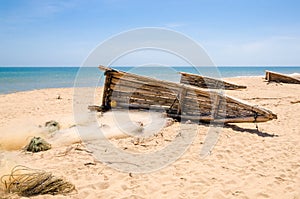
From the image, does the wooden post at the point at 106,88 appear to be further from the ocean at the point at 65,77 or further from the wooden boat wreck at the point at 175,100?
the ocean at the point at 65,77

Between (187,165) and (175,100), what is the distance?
2797 mm

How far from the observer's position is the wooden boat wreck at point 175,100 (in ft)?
20.8

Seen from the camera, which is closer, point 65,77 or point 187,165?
point 187,165

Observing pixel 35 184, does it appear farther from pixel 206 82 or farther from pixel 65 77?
pixel 65 77

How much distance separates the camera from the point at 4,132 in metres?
5.83

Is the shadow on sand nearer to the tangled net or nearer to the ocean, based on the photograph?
the tangled net

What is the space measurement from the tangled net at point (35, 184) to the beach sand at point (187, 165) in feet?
0.35

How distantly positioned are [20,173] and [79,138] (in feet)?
5.69

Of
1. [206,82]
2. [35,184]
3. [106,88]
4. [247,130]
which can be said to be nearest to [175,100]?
[247,130]

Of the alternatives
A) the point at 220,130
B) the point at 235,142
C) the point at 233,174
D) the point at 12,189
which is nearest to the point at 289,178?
the point at 233,174

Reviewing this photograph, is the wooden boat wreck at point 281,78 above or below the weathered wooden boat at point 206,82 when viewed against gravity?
above

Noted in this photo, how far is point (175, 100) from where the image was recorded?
6.80 metres

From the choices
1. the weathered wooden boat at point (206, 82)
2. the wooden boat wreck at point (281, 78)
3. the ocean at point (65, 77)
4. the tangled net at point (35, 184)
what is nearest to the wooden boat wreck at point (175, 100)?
the tangled net at point (35, 184)

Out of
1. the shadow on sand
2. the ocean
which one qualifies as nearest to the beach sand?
the shadow on sand
